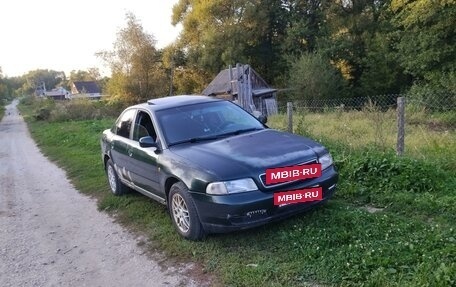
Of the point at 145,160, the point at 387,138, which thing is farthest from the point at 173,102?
the point at 387,138

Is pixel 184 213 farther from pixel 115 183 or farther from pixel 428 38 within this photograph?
pixel 428 38

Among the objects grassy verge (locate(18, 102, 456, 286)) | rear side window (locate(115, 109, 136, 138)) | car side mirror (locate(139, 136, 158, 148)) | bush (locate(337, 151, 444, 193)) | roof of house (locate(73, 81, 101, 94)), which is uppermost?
roof of house (locate(73, 81, 101, 94))

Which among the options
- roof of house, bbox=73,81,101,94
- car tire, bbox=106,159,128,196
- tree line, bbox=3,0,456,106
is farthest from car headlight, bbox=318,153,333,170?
roof of house, bbox=73,81,101,94

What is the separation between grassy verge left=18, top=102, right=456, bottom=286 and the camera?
11.5ft

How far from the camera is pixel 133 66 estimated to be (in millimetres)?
42312

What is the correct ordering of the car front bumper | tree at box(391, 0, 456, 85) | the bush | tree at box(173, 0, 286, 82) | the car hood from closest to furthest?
the car front bumper, the car hood, the bush, tree at box(391, 0, 456, 85), tree at box(173, 0, 286, 82)

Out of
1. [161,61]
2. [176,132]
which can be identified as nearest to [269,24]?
[161,61]

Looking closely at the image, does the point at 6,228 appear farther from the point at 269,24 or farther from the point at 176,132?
the point at 269,24

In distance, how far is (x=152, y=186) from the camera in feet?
17.8

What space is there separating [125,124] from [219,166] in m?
2.89

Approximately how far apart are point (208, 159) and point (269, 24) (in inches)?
1625

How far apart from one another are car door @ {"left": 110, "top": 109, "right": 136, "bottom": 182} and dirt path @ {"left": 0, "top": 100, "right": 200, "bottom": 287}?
0.81 metres

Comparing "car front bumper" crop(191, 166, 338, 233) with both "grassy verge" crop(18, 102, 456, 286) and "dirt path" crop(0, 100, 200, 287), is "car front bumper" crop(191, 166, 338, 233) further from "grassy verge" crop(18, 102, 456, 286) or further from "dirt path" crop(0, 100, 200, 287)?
"dirt path" crop(0, 100, 200, 287)

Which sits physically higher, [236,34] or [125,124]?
[236,34]
